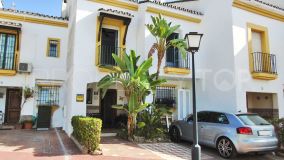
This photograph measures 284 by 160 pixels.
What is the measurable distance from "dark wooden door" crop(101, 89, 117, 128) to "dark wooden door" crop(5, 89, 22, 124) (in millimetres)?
5548

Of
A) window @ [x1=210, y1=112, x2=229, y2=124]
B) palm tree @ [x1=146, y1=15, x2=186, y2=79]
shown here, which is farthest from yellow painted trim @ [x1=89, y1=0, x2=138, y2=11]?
window @ [x1=210, y1=112, x2=229, y2=124]

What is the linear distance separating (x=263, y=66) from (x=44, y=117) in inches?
521

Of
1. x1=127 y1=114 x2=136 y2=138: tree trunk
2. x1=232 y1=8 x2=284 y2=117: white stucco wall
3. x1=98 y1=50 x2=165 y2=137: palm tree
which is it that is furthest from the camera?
x1=232 y1=8 x2=284 y2=117: white stucco wall

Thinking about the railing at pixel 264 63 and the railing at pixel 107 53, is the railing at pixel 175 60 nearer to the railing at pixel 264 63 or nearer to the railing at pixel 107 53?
the railing at pixel 107 53

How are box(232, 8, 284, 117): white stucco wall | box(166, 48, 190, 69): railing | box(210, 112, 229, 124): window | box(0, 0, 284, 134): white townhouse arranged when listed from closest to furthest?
box(210, 112, 229, 124): window
box(0, 0, 284, 134): white townhouse
box(232, 8, 284, 117): white stucco wall
box(166, 48, 190, 69): railing

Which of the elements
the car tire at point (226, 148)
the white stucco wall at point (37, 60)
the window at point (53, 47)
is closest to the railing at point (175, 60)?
the car tire at point (226, 148)

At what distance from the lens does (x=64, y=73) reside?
17.0 m

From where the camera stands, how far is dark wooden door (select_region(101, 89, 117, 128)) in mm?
16344

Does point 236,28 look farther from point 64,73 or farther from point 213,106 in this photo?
point 64,73

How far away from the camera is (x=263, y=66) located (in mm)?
14977

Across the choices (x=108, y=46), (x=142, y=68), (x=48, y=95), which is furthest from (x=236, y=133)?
(x=48, y=95)

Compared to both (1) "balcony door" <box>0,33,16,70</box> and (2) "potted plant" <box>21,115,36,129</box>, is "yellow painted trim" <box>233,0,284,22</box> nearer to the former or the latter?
(1) "balcony door" <box>0,33,16,70</box>

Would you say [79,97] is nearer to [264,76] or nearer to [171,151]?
[171,151]

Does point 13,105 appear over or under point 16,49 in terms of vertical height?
under
